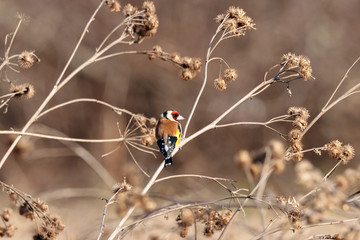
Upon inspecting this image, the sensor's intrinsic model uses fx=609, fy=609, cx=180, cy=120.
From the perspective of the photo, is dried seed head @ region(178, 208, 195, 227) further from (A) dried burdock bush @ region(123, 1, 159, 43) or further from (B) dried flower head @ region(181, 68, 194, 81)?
(A) dried burdock bush @ region(123, 1, 159, 43)

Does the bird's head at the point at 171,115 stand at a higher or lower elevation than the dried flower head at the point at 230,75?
higher

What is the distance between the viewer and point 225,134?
39.8 ft

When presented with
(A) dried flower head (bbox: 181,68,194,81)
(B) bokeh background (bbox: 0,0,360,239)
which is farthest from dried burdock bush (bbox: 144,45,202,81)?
(B) bokeh background (bbox: 0,0,360,239)

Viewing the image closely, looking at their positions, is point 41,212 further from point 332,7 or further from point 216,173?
point 332,7

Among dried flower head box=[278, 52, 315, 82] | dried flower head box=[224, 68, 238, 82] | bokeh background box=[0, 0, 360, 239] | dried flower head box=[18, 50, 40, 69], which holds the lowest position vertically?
dried flower head box=[18, 50, 40, 69]

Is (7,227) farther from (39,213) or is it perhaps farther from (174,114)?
(174,114)

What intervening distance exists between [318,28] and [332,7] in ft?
2.19

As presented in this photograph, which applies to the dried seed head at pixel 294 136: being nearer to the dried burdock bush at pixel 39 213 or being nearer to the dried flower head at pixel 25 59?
the dried burdock bush at pixel 39 213

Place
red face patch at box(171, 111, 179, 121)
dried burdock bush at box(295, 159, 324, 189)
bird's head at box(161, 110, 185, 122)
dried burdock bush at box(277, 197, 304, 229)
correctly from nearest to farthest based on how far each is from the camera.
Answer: dried burdock bush at box(295, 159, 324, 189), dried burdock bush at box(277, 197, 304, 229), bird's head at box(161, 110, 185, 122), red face patch at box(171, 111, 179, 121)

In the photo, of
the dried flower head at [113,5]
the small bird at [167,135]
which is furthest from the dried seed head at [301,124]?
the small bird at [167,135]

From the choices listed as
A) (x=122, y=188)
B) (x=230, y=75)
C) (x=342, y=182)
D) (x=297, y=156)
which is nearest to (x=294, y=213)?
(x=342, y=182)

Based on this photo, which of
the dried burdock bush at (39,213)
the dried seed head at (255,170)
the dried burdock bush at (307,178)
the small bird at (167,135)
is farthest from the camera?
the small bird at (167,135)

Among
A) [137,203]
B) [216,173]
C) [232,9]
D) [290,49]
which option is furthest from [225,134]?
[137,203]

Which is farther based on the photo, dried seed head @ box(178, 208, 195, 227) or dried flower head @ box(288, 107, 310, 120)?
dried flower head @ box(288, 107, 310, 120)
